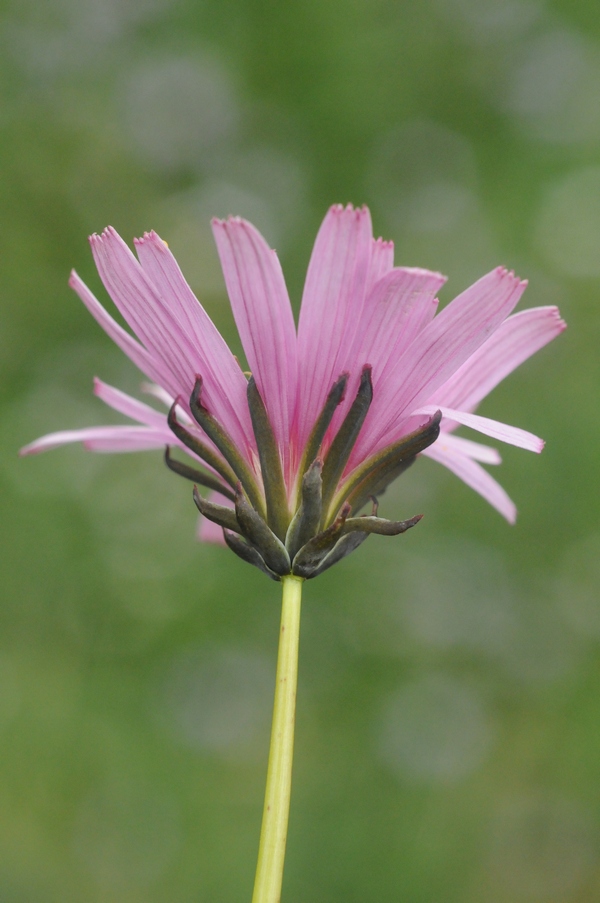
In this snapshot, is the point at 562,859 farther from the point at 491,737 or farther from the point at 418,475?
the point at 418,475

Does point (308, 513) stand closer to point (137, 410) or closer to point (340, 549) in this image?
point (340, 549)

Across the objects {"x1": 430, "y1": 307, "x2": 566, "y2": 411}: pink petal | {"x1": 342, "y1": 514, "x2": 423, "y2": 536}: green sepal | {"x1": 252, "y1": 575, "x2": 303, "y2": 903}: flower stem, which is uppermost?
{"x1": 430, "y1": 307, "x2": 566, "y2": 411}: pink petal

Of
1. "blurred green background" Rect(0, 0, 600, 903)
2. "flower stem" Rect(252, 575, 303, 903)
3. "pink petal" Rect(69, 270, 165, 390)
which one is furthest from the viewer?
"blurred green background" Rect(0, 0, 600, 903)

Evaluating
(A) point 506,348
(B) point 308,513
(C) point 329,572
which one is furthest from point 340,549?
(C) point 329,572

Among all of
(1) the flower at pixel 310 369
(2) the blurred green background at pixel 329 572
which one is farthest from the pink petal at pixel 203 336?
(2) the blurred green background at pixel 329 572

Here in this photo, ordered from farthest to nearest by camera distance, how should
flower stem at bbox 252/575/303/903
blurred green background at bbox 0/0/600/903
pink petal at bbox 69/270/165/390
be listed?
blurred green background at bbox 0/0/600/903, pink petal at bbox 69/270/165/390, flower stem at bbox 252/575/303/903

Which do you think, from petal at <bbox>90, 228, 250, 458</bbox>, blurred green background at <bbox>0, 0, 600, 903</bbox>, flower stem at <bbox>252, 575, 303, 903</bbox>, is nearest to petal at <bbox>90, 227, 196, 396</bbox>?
petal at <bbox>90, 228, 250, 458</bbox>

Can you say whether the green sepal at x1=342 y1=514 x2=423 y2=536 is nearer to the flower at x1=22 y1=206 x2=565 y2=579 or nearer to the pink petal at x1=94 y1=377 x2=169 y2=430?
the flower at x1=22 y1=206 x2=565 y2=579

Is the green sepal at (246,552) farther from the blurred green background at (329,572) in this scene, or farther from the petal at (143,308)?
the blurred green background at (329,572)
